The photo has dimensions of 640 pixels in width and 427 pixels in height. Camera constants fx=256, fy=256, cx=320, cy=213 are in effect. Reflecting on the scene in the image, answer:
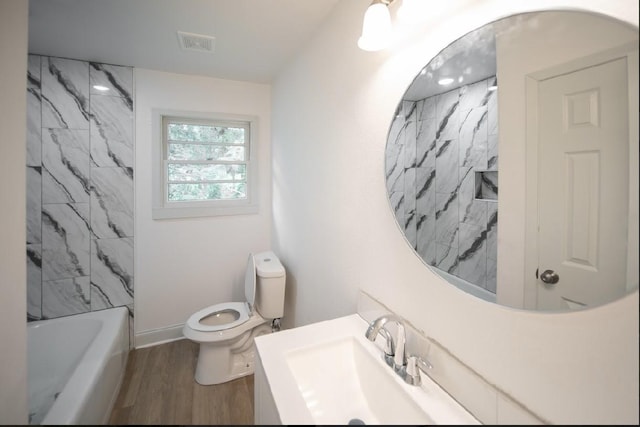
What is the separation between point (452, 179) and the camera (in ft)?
2.28

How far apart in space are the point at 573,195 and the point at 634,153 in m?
0.10

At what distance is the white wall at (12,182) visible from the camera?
41 centimetres

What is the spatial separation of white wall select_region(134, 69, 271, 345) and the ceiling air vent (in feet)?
0.53

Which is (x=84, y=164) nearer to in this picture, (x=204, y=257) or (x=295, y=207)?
(x=204, y=257)

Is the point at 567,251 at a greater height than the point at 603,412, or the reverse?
the point at 567,251

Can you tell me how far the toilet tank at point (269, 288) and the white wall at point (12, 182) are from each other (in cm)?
119

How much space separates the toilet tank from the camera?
5.18 ft

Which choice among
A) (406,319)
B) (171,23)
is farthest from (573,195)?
(171,23)

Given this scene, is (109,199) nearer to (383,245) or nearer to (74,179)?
(74,179)

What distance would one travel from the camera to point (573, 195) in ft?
1.54

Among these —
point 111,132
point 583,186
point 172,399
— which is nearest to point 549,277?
point 583,186

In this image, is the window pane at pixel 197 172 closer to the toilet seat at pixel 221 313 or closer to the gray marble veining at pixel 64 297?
the gray marble veining at pixel 64 297

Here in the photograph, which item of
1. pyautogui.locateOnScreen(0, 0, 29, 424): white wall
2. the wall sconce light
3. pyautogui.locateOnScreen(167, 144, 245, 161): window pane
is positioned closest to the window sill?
pyautogui.locateOnScreen(167, 144, 245, 161): window pane

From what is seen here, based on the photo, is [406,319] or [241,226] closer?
[406,319]
